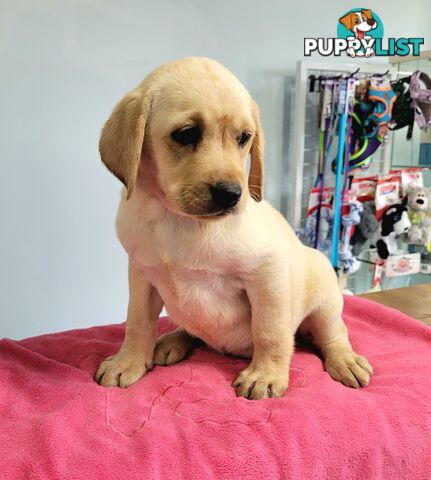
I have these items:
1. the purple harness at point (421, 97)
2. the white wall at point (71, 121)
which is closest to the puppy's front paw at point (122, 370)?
the white wall at point (71, 121)

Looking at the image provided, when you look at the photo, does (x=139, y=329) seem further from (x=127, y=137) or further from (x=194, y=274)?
(x=127, y=137)

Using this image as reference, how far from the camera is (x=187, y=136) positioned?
37.9 inches

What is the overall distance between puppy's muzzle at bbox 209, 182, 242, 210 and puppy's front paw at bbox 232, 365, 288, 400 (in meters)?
0.42

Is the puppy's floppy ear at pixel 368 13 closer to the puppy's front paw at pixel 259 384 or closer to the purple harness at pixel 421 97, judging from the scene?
the purple harness at pixel 421 97

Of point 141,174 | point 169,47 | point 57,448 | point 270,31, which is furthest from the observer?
point 270,31

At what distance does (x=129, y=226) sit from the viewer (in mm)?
1085

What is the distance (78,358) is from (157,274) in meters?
0.40

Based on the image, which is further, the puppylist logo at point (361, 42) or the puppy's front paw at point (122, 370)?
the puppylist logo at point (361, 42)

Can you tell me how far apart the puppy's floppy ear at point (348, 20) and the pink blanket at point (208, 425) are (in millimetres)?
2270

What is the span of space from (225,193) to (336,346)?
60 centimetres

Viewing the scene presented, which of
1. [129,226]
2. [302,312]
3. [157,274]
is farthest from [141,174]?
[302,312]

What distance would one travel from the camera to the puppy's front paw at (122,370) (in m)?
1.13

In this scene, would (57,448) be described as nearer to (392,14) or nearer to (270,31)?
(270,31)

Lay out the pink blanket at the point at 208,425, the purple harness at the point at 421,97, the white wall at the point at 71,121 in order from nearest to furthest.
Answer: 1. the pink blanket at the point at 208,425
2. the white wall at the point at 71,121
3. the purple harness at the point at 421,97
